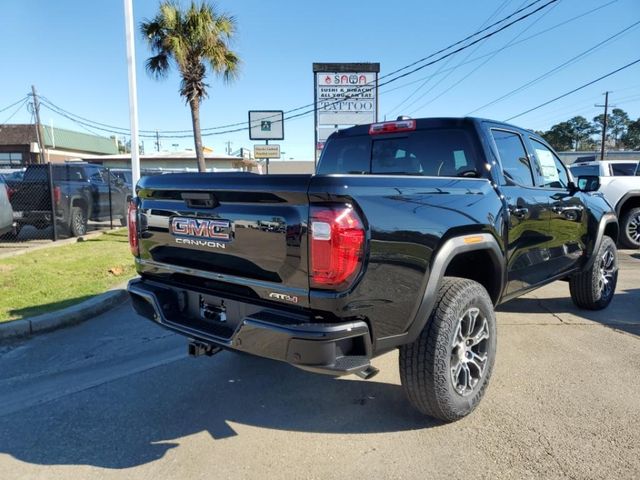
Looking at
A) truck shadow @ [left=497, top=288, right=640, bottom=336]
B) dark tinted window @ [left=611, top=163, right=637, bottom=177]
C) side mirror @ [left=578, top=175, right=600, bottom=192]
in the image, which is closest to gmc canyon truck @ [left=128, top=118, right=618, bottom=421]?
side mirror @ [left=578, top=175, right=600, bottom=192]

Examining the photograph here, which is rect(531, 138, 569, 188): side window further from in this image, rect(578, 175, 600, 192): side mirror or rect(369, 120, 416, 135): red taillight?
rect(369, 120, 416, 135): red taillight

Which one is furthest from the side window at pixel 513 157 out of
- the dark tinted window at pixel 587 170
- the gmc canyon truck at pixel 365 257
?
the dark tinted window at pixel 587 170

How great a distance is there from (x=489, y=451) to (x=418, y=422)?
1.58 feet

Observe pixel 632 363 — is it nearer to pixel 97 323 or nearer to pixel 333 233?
pixel 333 233

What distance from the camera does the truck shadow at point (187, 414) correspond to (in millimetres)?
2896

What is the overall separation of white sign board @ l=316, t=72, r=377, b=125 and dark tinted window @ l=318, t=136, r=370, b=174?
10.5 m

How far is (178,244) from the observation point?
3092mm

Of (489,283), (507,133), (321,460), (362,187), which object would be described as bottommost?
(321,460)

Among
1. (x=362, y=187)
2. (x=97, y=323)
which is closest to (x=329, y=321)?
(x=362, y=187)

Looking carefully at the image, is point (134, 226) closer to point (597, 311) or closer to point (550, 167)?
point (550, 167)

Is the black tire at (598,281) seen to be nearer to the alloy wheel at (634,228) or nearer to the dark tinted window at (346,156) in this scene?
the dark tinted window at (346,156)

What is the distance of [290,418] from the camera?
3236 millimetres

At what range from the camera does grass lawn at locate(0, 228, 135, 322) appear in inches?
218

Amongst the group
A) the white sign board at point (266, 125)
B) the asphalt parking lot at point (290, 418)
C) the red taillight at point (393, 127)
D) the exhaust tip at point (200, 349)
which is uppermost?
the white sign board at point (266, 125)
